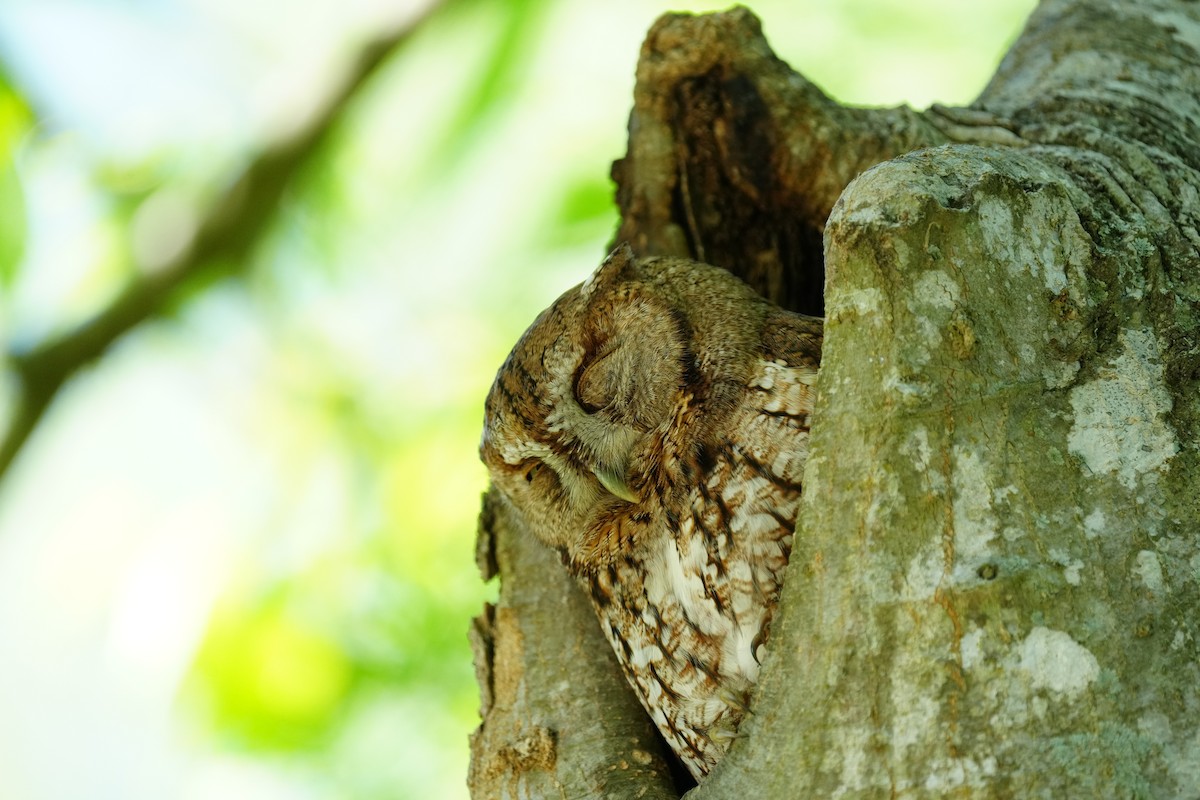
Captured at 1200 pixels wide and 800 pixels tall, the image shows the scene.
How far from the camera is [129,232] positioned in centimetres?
402

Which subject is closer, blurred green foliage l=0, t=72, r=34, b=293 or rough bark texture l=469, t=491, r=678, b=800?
rough bark texture l=469, t=491, r=678, b=800

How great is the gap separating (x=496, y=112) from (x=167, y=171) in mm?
1344

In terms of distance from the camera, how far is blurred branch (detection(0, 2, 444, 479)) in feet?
12.0

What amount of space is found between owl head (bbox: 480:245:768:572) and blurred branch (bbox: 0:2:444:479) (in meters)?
1.66

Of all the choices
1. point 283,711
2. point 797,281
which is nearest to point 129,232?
point 283,711

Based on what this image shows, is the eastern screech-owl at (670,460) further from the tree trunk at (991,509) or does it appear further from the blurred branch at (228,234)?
the blurred branch at (228,234)

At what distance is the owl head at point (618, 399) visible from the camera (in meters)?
2.30

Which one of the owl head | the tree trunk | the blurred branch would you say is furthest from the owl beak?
the blurred branch

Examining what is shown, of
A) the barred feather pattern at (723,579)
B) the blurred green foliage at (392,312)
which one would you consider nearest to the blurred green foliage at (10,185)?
the blurred green foliage at (392,312)

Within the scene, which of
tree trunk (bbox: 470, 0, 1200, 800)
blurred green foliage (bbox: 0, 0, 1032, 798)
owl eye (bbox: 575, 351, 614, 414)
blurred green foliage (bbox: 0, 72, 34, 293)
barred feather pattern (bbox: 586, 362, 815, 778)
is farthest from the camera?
blurred green foliage (bbox: 0, 0, 1032, 798)

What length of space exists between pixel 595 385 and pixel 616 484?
277mm

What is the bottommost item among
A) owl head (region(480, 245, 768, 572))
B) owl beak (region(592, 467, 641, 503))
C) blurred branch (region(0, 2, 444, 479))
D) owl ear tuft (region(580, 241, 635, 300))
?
owl beak (region(592, 467, 641, 503))

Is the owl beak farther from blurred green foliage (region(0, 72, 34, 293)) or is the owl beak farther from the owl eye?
blurred green foliage (region(0, 72, 34, 293))

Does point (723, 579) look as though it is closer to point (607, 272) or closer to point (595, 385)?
point (595, 385)
